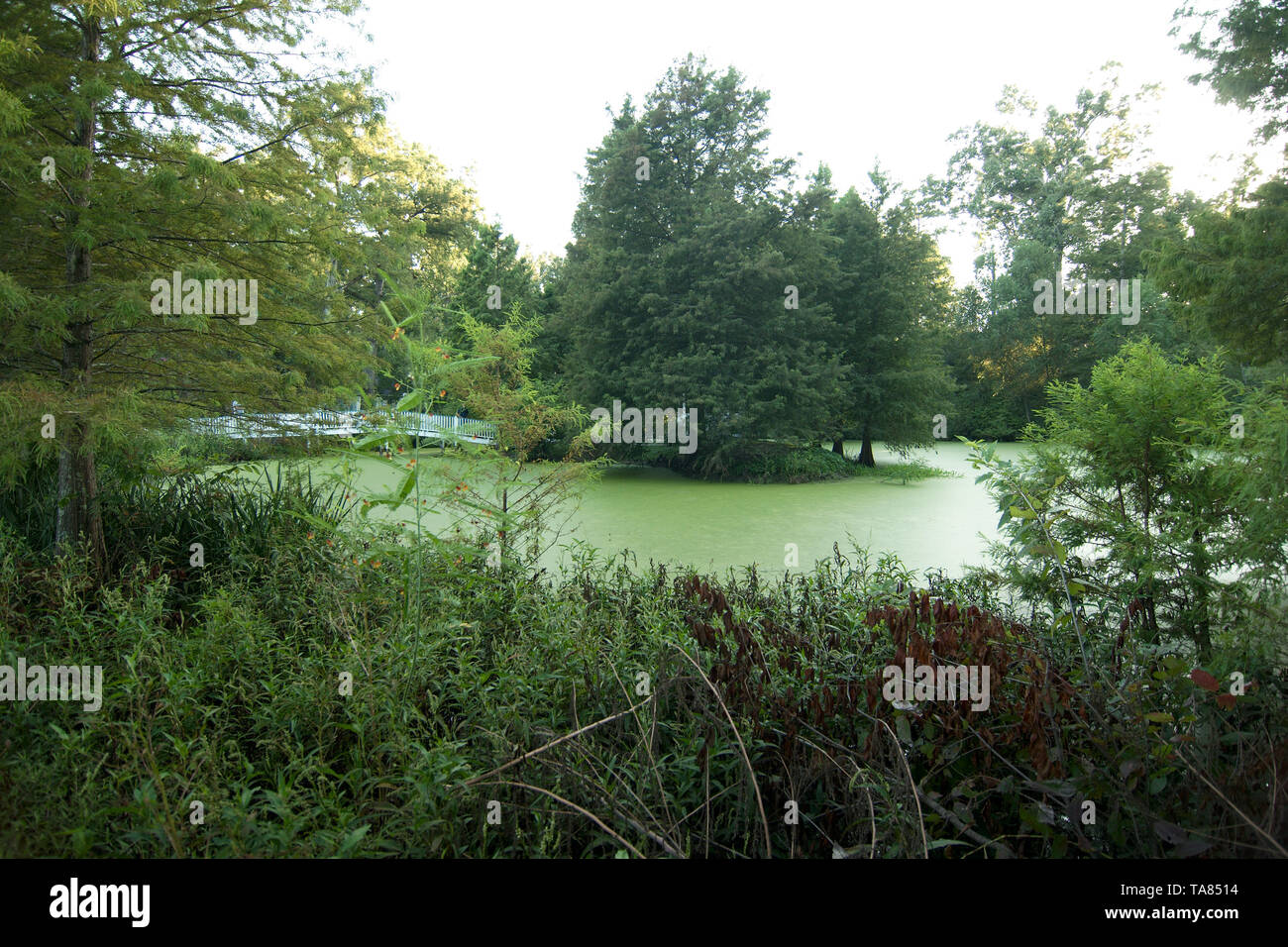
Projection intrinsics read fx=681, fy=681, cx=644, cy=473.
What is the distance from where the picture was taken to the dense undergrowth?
1.70 m

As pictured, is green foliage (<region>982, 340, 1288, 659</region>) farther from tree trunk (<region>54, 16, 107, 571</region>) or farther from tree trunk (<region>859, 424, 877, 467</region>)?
tree trunk (<region>859, 424, 877, 467</region>)

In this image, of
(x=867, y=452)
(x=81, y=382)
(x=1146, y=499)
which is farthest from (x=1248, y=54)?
(x=867, y=452)

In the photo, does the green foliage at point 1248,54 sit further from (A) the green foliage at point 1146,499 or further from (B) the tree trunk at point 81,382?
(B) the tree trunk at point 81,382

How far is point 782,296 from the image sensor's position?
51.2 ft

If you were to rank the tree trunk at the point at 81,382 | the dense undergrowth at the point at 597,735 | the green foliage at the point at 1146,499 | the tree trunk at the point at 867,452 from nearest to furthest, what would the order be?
1. the dense undergrowth at the point at 597,735
2. the green foliage at the point at 1146,499
3. the tree trunk at the point at 81,382
4. the tree trunk at the point at 867,452

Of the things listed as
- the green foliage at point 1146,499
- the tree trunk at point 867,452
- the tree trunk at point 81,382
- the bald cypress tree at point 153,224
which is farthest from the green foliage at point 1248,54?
the tree trunk at point 867,452

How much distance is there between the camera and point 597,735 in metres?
2.27

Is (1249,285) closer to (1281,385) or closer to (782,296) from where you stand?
(1281,385)

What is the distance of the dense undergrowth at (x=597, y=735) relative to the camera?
5.56 ft

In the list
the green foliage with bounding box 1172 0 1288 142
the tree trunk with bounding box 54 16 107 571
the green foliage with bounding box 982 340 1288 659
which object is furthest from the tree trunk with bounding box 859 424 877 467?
the tree trunk with bounding box 54 16 107 571

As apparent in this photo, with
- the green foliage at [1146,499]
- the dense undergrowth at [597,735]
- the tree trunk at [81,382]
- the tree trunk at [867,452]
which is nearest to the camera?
the dense undergrowth at [597,735]

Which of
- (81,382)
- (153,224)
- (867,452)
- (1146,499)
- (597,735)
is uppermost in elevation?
(153,224)

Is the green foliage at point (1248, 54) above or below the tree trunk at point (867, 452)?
above

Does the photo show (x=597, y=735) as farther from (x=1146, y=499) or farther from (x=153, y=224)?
(x=153, y=224)
